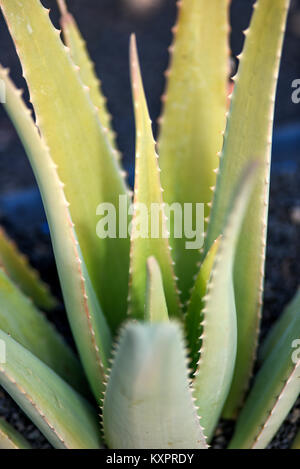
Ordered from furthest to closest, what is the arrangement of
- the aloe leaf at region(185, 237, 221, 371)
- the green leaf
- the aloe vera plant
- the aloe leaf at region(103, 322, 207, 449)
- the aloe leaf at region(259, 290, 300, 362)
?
1. the green leaf
2. the aloe leaf at region(259, 290, 300, 362)
3. the aloe leaf at region(185, 237, 221, 371)
4. the aloe vera plant
5. the aloe leaf at region(103, 322, 207, 449)

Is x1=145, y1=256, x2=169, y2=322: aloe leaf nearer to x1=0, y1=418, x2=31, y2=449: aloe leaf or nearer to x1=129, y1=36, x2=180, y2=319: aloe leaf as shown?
x1=129, y1=36, x2=180, y2=319: aloe leaf

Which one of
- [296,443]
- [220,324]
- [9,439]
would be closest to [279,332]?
[296,443]

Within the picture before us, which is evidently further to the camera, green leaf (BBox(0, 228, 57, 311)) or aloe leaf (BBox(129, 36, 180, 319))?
green leaf (BBox(0, 228, 57, 311))

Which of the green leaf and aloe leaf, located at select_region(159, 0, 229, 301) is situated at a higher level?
aloe leaf, located at select_region(159, 0, 229, 301)

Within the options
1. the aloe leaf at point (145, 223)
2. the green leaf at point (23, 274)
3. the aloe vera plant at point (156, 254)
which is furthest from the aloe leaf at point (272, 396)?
the green leaf at point (23, 274)

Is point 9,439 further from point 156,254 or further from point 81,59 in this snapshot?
point 81,59

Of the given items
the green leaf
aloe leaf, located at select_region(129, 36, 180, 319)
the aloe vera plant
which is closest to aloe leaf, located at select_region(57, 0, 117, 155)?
the aloe vera plant
